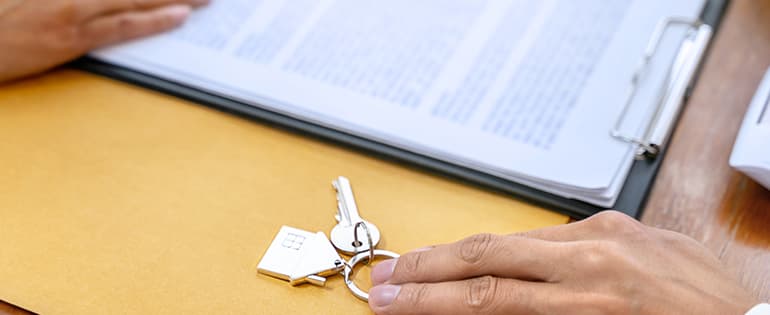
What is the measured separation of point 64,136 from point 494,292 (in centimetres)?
47

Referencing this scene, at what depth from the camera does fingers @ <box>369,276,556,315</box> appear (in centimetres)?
55

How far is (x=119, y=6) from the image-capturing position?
2.75 feet

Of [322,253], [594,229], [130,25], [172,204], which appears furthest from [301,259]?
[130,25]

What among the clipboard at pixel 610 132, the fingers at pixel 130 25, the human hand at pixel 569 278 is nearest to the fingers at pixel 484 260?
the human hand at pixel 569 278

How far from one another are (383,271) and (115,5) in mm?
466

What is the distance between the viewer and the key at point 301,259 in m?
0.61

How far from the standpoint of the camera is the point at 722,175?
0.70 metres

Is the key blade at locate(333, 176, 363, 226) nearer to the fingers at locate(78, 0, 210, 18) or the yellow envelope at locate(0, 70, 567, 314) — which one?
the yellow envelope at locate(0, 70, 567, 314)

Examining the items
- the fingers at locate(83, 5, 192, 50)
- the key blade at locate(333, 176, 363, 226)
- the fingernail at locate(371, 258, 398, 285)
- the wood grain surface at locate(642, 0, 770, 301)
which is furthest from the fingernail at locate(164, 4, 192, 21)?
the wood grain surface at locate(642, 0, 770, 301)

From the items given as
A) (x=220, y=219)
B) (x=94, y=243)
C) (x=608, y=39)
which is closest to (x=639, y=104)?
(x=608, y=39)

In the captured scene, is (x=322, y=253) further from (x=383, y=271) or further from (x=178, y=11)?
(x=178, y=11)

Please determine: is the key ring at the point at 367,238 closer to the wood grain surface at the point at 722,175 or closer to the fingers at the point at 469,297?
the fingers at the point at 469,297

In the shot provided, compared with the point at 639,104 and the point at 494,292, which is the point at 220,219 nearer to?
the point at 494,292

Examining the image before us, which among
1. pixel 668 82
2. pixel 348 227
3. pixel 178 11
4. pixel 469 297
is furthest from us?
pixel 178 11
